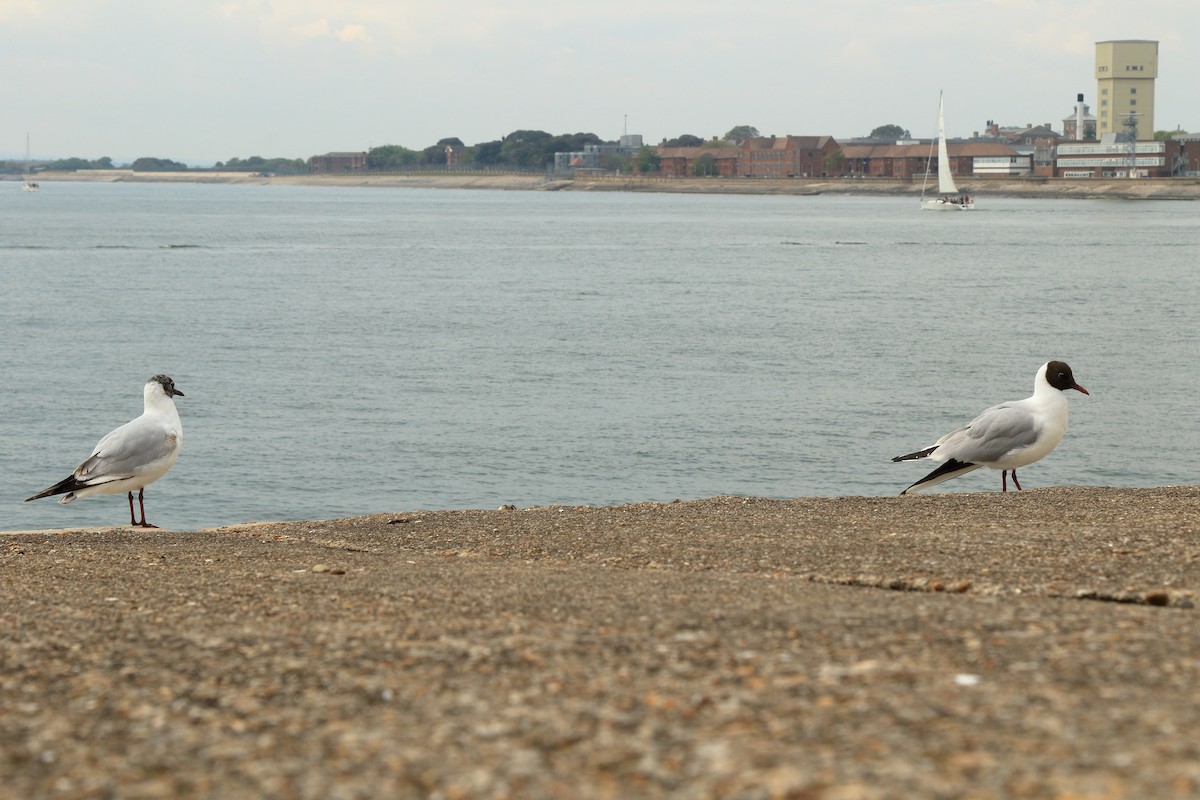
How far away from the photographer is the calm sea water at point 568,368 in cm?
2703

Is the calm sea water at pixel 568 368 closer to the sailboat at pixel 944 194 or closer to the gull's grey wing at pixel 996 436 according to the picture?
the gull's grey wing at pixel 996 436

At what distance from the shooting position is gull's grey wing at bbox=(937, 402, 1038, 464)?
14875 mm

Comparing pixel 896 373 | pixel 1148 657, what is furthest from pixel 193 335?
pixel 1148 657

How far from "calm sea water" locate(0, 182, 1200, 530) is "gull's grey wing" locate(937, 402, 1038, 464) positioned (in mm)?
10334

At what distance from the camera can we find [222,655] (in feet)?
22.2

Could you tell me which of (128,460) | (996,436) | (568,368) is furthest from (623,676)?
(568,368)

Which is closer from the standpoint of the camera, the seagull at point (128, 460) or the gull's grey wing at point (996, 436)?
the seagull at point (128, 460)

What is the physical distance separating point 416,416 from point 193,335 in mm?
19281

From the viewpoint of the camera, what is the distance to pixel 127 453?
13.9 m

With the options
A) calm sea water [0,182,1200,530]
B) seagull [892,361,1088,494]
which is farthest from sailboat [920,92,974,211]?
seagull [892,361,1088,494]

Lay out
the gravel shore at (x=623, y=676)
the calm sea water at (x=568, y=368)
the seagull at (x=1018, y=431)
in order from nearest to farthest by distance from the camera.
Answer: the gravel shore at (x=623, y=676) < the seagull at (x=1018, y=431) < the calm sea water at (x=568, y=368)

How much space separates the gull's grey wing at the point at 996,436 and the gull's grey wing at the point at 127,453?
8.16 m

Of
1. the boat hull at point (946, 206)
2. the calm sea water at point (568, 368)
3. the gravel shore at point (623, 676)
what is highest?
the gravel shore at point (623, 676)

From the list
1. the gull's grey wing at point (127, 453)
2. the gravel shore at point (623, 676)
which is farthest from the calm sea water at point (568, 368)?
the gravel shore at point (623, 676)
